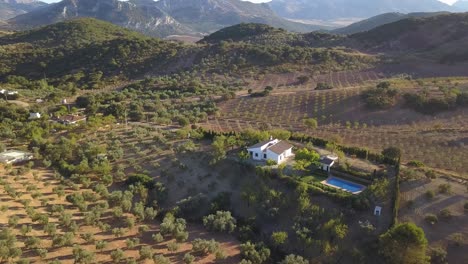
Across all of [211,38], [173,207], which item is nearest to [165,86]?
[173,207]

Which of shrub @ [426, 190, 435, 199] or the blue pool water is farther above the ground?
shrub @ [426, 190, 435, 199]

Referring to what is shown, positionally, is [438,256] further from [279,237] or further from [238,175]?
[238,175]

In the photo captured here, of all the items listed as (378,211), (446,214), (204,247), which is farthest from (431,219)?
(204,247)

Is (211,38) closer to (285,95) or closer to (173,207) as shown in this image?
(285,95)

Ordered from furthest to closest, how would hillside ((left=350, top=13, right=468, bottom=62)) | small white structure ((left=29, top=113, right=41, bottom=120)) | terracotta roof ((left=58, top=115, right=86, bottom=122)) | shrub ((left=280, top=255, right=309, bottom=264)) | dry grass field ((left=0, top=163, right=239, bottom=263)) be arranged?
hillside ((left=350, top=13, right=468, bottom=62)), small white structure ((left=29, top=113, right=41, bottom=120)), terracotta roof ((left=58, top=115, right=86, bottom=122)), dry grass field ((left=0, top=163, right=239, bottom=263)), shrub ((left=280, top=255, right=309, bottom=264))

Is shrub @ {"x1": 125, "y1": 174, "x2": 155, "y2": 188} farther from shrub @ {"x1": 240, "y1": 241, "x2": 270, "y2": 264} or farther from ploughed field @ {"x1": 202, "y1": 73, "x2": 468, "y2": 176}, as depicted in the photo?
ploughed field @ {"x1": 202, "y1": 73, "x2": 468, "y2": 176}

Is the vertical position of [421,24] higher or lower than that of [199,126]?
higher

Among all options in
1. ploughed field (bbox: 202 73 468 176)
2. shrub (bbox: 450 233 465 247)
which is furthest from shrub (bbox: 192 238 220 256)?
ploughed field (bbox: 202 73 468 176)
